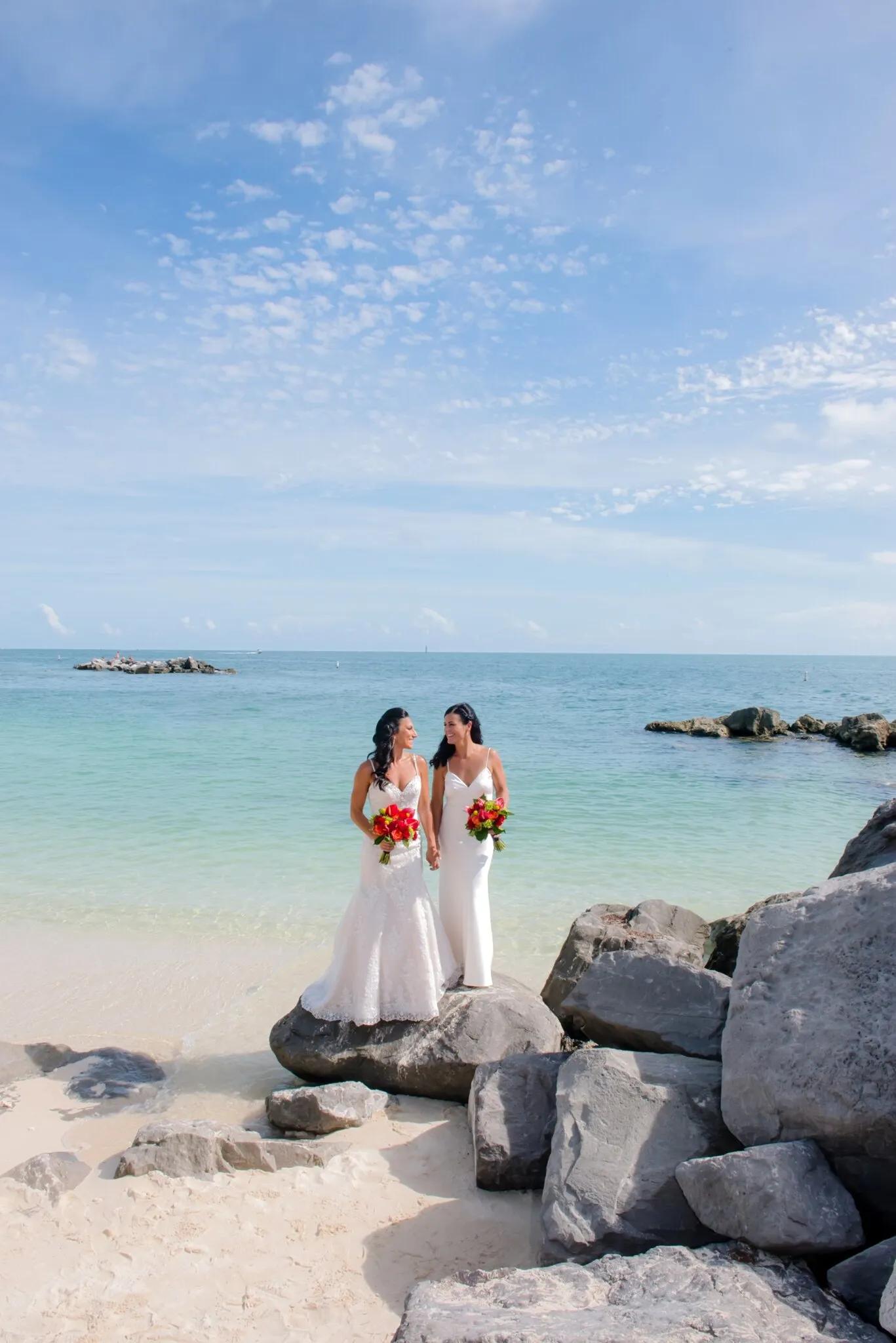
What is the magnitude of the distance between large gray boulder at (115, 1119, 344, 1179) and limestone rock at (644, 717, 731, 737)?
1284 inches

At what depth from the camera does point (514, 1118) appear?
209 inches

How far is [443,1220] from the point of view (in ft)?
16.3

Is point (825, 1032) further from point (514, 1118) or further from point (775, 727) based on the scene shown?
point (775, 727)

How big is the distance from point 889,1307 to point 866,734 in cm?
3253

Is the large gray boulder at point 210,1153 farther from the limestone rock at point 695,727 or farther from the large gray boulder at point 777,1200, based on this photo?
the limestone rock at point 695,727

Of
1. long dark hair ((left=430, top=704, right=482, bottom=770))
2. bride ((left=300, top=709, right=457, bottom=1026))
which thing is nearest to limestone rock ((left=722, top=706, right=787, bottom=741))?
long dark hair ((left=430, top=704, right=482, bottom=770))

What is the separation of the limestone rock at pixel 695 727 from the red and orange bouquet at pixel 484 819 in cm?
3037

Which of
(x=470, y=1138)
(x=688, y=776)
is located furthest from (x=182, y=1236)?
(x=688, y=776)

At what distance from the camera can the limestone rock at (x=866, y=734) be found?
32469 millimetres

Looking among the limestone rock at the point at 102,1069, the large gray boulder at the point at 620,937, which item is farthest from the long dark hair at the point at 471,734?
the limestone rock at the point at 102,1069

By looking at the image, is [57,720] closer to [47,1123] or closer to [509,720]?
[509,720]

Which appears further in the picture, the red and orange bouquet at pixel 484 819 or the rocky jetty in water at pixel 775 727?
the rocky jetty in water at pixel 775 727

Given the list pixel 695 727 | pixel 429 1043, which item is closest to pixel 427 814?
pixel 429 1043

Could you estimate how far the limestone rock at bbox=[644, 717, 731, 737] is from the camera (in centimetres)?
3672
